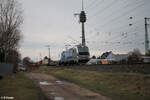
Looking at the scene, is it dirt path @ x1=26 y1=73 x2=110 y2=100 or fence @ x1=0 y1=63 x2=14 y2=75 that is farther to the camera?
fence @ x1=0 y1=63 x2=14 y2=75

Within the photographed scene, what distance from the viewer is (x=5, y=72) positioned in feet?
99.2

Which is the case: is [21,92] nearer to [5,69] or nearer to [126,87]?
[126,87]

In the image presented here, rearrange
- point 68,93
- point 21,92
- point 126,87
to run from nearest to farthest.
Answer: point 21,92
point 68,93
point 126,87

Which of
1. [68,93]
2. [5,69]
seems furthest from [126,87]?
[5,69]

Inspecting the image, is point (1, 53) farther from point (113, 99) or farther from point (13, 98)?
point (113, 99)

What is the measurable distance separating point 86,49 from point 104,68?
1445 cm

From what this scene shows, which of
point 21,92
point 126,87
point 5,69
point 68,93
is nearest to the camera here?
point 21,92

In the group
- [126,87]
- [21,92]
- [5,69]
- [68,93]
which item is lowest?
[68,93]

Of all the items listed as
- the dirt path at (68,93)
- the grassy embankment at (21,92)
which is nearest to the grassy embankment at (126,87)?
the dirt path at (68,93)

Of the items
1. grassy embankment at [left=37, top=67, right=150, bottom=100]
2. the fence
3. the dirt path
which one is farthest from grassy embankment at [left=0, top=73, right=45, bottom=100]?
the fence

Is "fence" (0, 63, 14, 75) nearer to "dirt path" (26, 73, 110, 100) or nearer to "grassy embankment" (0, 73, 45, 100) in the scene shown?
"grassy embankment" (0, 73, 45, 100)

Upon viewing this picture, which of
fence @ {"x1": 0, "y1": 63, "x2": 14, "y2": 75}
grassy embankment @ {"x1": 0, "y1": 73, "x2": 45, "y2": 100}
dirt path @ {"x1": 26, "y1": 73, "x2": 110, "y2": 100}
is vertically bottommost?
dirt path @ {"x1": 26, "y1": 73, "x2": 110, "y2": 100}

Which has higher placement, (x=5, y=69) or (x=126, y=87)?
(x=5, y=69)

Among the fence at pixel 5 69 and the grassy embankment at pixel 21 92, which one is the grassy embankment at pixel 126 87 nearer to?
the grassy embankment at pixel 21 92
